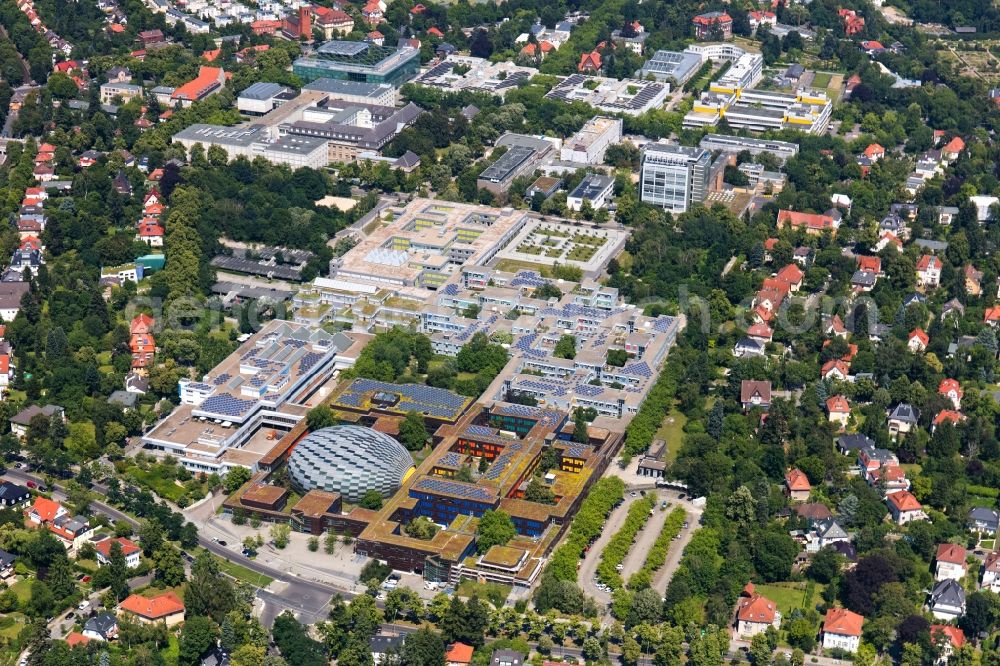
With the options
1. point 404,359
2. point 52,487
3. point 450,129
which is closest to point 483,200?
point 450,129

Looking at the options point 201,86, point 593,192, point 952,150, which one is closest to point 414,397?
point 593,192

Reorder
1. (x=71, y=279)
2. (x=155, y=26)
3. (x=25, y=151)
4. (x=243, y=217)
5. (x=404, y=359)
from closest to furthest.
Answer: (x=404, y=359)
(x=71, y=279)
(x=243, y=217)
(x=25, y=151)
(x=155, y=26)

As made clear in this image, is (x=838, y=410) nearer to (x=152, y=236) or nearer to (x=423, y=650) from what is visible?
(x=423, y=650)

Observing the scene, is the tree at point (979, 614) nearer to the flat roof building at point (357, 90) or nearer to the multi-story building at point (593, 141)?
the multi-story building at point (593, 141)

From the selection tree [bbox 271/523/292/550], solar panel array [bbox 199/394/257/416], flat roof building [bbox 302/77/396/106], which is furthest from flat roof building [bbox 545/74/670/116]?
tree [bbox 271/523/292/550]

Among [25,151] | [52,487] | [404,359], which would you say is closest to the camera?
[52,487]

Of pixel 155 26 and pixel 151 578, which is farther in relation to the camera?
pixel 155 26

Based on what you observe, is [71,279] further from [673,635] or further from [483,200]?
[673,635]

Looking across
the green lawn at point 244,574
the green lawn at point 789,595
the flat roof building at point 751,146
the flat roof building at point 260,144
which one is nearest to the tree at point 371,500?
the green lawn at point 244,574
